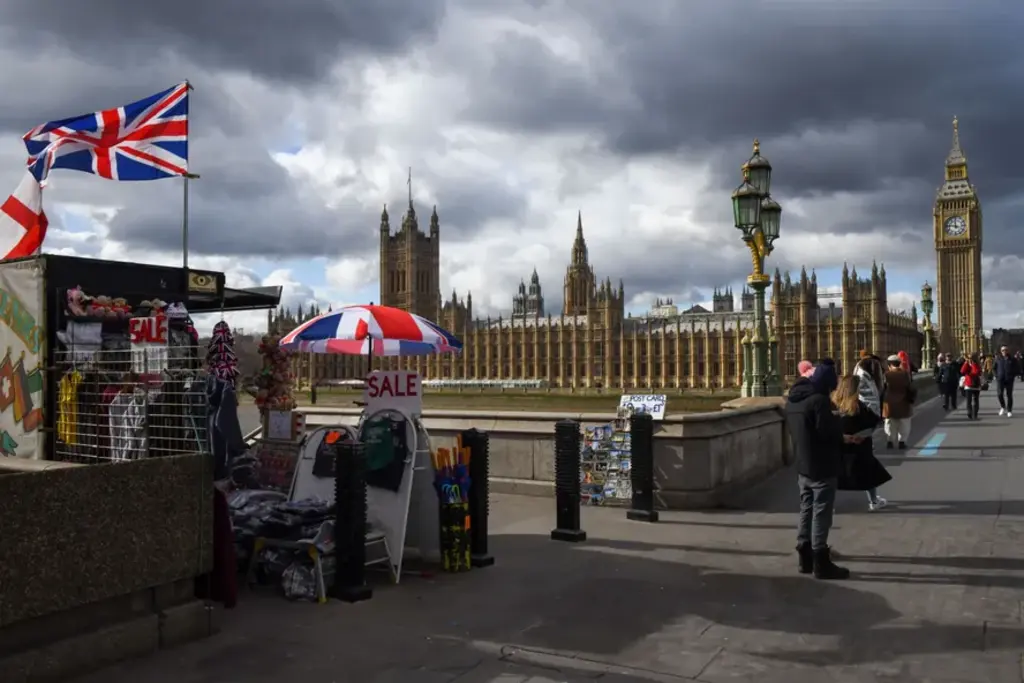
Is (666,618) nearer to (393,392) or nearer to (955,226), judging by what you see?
(393,392)

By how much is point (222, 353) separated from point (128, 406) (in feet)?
5.52

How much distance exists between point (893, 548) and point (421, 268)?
400ft

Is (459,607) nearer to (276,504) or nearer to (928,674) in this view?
(276,504)

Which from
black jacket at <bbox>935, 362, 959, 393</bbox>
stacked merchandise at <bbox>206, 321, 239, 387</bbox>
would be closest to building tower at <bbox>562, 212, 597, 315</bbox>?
black jacket at <bbox>935, 362, 959, 393</bbox>

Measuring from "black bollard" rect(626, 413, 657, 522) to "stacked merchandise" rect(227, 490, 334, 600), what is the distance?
11.7 feet

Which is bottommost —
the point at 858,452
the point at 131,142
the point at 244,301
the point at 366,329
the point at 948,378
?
the point at 858,452

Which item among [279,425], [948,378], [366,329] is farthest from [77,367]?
[948,378]

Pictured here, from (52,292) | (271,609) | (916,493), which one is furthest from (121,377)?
(916,493)

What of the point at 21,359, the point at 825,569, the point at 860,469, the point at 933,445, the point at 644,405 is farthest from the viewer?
the point at 933,445

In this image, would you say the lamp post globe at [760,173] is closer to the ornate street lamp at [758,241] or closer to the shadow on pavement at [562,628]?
the ornate street lamp at [758,241]

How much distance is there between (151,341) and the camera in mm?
5398

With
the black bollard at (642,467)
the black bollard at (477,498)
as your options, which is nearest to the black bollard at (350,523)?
the black bollard at (477,498)

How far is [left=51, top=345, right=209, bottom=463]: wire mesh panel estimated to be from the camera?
537cm

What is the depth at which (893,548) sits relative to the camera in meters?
7.43
